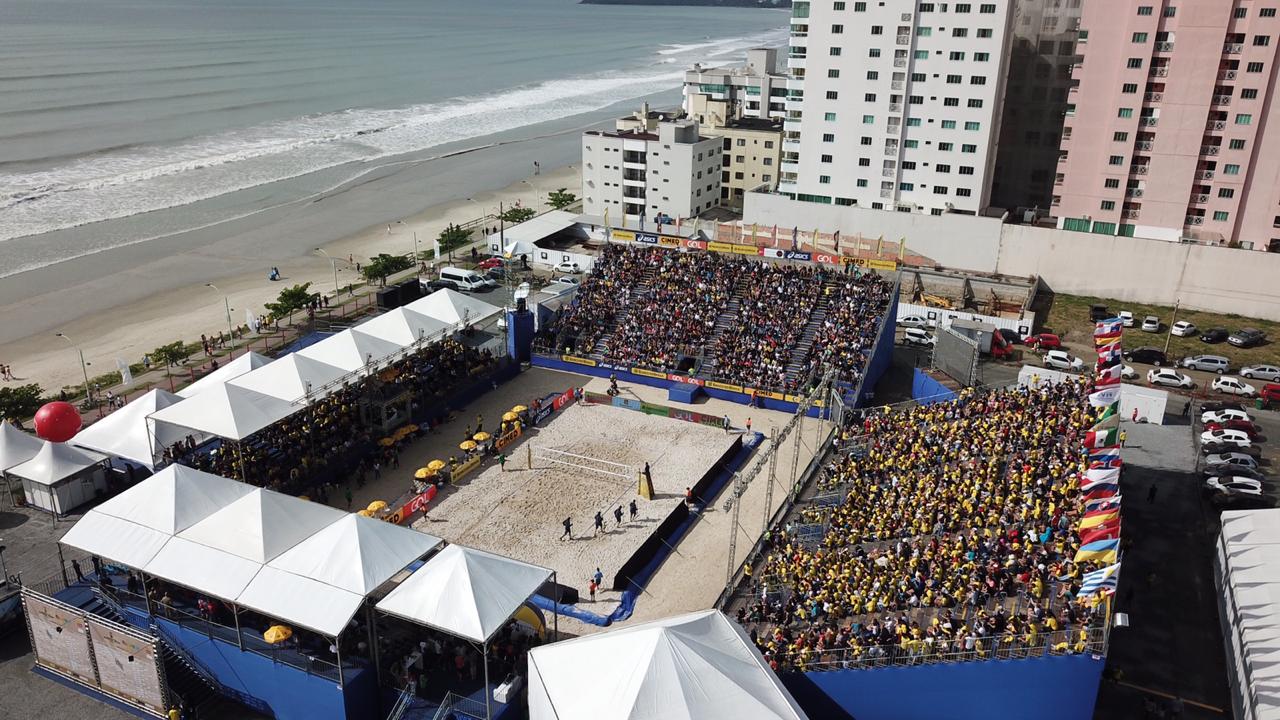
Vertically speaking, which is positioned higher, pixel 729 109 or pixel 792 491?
pixel 729 109

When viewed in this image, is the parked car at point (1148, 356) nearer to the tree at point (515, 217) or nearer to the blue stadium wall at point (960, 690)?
the blue stadium wall at point (960, 690)

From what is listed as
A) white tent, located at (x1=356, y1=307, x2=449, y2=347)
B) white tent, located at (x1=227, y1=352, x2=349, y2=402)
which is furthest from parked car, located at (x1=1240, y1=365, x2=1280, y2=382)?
white tent, located at (x1=227, y1=352, x2=349, y2=402)

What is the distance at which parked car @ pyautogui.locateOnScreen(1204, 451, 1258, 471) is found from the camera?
34.9 meters

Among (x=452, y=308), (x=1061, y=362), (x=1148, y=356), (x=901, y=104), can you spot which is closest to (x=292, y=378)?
(x=452, y=308)

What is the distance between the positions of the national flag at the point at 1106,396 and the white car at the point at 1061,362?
779 inches

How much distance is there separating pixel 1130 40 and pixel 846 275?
25108 mm

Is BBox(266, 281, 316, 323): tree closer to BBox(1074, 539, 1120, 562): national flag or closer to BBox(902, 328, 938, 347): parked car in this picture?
BBox(902, 328, 938, 347): parked car

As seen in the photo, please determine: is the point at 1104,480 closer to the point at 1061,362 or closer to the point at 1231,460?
the point at 1231,460

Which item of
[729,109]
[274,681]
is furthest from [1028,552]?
[729,109]

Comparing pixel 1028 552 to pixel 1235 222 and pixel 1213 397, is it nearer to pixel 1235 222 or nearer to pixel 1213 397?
pixel 1213 397

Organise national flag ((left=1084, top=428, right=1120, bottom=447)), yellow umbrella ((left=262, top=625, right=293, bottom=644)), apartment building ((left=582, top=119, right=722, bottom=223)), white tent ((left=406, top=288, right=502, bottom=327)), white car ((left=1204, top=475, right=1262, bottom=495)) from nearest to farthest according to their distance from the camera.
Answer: yellow umbrella ((left=262, top=625, right=293, bottom=644))
national flag ((left=1084, top=428, right=1120, bottom=447))
white car ((left=1204, top=475, right=1262, bottom=495))
white tent ((left=406, top=288, right=502, bottom=327))
apartment building ((left=582, top=119, right=722, bottom=223))

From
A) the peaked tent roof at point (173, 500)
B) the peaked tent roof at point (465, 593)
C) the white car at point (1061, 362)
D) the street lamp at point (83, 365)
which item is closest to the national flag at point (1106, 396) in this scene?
the peaked tent roof at point (465, 593)

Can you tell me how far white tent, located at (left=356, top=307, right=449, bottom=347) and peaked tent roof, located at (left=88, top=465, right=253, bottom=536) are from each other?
1299 centimetres

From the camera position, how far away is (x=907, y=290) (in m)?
59.2
